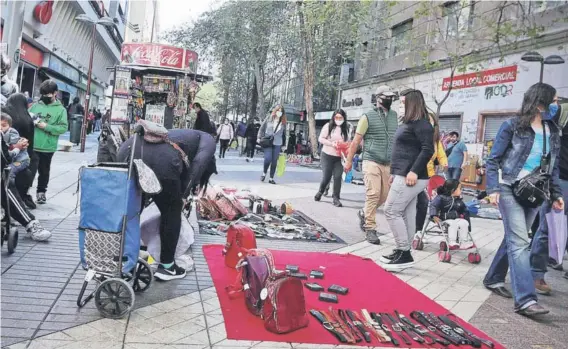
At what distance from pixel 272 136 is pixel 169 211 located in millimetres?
8412

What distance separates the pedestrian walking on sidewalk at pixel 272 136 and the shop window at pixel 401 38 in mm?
14561

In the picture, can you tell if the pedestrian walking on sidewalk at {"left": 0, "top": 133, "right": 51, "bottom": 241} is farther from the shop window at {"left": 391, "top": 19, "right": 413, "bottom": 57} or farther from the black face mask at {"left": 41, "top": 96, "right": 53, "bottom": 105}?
the shop window at {"left": 391, "top": 19, "right": 413, "bottom": 57}

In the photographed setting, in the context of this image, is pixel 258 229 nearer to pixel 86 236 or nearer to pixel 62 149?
pixel 86 236

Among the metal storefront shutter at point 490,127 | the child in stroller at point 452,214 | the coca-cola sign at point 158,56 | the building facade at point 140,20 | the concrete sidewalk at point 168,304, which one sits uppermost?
the building facade at point 140,20

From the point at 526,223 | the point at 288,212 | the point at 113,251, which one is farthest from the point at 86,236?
the point at 288,212

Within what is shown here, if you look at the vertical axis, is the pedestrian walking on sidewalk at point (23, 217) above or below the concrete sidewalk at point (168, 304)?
above

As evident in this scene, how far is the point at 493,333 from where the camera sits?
3885 mm

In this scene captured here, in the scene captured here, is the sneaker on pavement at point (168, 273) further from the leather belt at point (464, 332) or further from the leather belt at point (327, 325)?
the leather belt at point (464, 332)

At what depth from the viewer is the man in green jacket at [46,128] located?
7289mm

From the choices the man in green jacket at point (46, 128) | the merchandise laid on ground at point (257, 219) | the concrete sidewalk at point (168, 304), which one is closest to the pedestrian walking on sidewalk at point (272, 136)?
the merchandise laid on ground at point (257, 219)

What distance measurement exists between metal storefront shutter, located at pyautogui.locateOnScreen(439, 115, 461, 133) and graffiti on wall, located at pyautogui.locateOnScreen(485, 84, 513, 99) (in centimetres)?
201

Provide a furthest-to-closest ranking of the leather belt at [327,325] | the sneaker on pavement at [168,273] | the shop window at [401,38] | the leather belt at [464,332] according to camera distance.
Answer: the shop window at [401,38]
the sneaker on pavement at [168,273]
the leather belt at [464,332]
the leather belt at [327,325]

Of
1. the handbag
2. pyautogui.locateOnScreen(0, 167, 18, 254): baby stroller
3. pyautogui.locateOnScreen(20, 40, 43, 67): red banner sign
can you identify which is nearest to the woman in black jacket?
pyautogui.locateOnScreen(0, 167, 18, 254): baby stroller

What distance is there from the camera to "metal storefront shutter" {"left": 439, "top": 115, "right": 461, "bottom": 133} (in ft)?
69.3
